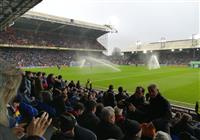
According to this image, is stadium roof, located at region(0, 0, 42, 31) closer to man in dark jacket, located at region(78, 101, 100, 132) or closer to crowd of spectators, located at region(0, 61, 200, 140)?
crowd of spectators, located at region(0, 61, 200, 140)

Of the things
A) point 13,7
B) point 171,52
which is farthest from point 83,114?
point 171,52

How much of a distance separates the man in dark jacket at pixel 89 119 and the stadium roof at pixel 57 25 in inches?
2197

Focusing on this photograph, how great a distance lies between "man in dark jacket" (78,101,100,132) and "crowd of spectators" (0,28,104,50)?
60.5 metres

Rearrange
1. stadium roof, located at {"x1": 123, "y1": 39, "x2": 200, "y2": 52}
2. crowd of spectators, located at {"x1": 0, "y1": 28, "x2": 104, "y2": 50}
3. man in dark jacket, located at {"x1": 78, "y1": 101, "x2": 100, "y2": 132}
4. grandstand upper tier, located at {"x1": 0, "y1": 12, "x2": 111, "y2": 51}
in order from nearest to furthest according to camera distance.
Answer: man in dark jacket, located at {"x1": 78, "y1": 101, "x2": 100, "y2": 132}
grandstand upper tier, located at {"x1": 0, "y1": 12, "x2": 111, "y2": 51}
crowd of spectators, located at {"x1": 0, "y1": 28, "x2": 104, "y2": 50}
stadium roof, located at {"x1": 123, "y1": 39, "x2": 200, "y2": 52}

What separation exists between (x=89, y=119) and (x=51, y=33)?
74133 mm

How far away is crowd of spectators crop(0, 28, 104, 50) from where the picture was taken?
65375 millimetres

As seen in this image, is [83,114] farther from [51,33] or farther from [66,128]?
[51,33]

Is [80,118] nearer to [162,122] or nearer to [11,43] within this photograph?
[162,122]

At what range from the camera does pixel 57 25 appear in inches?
2830

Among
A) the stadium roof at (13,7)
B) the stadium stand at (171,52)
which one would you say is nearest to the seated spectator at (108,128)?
the stadium roof at (13,7)

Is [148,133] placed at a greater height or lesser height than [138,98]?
lesser

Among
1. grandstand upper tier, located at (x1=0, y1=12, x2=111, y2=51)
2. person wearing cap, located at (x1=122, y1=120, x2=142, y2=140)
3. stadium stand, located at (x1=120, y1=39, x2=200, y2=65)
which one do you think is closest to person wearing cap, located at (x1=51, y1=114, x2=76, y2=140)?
person wearing cap, located at (x1=122, y1=120, x2=142, y2=140)

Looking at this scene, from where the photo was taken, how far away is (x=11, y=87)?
2.36 metres

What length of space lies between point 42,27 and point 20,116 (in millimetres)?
68749
